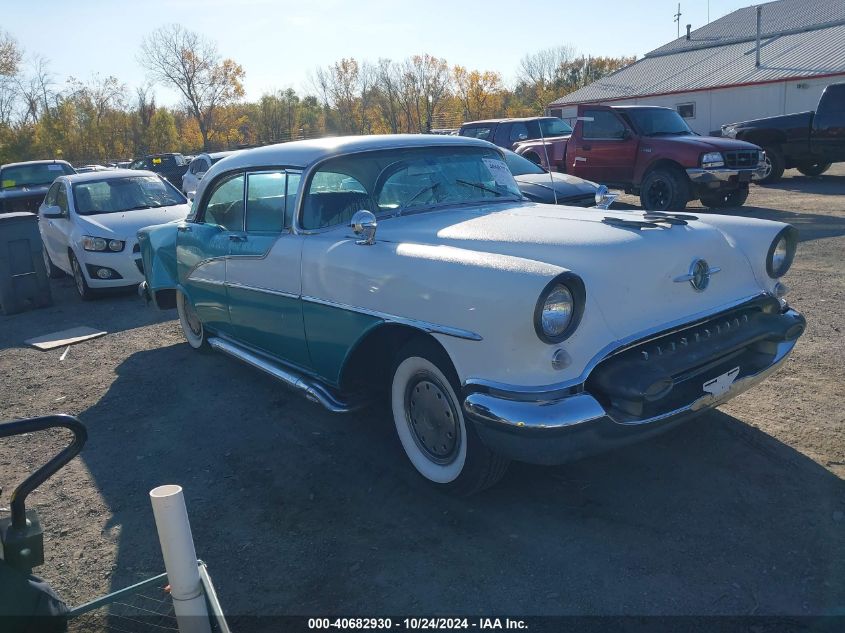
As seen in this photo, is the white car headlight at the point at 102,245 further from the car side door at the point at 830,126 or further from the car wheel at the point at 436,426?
the car side door at the point at 830,126

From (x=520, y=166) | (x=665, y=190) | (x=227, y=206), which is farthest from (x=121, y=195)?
(x=665, y=190)

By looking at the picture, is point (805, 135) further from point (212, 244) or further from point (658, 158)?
point (212, 244)

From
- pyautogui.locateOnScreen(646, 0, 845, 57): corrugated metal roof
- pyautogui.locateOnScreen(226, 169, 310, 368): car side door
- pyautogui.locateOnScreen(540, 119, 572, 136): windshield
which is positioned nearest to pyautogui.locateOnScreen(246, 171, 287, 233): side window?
pyautogui.locateOnScreen(226, 169, 310, 368): car side door

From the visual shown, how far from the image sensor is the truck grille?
37.8ft

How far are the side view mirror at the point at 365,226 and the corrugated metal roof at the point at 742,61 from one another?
2808 cm

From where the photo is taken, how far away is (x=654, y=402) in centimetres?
298

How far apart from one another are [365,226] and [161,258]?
118 inches

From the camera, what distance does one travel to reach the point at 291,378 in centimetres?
419

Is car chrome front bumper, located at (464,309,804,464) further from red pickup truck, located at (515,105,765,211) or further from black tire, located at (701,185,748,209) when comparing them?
black tire, located at (701,185,748,209)

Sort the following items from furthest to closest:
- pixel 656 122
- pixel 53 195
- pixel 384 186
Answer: pixel 656 122 < pixel 53 195 < pixel 384 186

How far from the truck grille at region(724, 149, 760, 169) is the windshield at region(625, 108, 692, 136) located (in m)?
1.09

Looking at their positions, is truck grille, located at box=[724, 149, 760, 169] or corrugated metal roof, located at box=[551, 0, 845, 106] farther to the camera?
corrugated metal roof, located at box=[551, 0, 845, 106]

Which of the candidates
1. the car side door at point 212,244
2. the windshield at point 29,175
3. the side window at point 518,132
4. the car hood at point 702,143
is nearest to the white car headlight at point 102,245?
the car side door at point 212,244

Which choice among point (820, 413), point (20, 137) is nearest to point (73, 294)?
point (820, 413)
